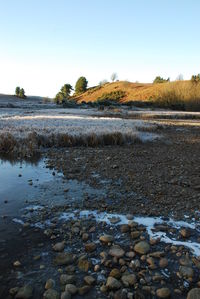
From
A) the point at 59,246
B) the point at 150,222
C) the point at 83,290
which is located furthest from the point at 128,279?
the point at 150,222

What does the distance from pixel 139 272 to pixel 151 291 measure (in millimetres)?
329

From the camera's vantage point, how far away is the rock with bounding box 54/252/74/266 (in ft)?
11.6

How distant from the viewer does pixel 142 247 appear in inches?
152

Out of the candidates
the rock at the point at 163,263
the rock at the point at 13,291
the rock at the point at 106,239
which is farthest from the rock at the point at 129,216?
the rock at the point at 13,291

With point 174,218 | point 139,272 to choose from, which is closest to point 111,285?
point 139,272

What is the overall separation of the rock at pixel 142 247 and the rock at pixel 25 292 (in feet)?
5.33

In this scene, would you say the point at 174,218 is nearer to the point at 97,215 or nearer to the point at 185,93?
the point at 97,215

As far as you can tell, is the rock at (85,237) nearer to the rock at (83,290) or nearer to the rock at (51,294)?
the rock at (83,290)

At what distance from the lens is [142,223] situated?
4727 millimetres

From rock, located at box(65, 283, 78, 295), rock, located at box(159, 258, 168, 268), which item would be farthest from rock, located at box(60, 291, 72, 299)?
rock, located at box(159, 258, 168, 268)

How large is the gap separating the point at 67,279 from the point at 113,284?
592mm

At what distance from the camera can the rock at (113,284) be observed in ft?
10.0

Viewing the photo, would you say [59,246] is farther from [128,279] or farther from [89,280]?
[128,279]

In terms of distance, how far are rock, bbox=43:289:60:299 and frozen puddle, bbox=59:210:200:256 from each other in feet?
6.23
